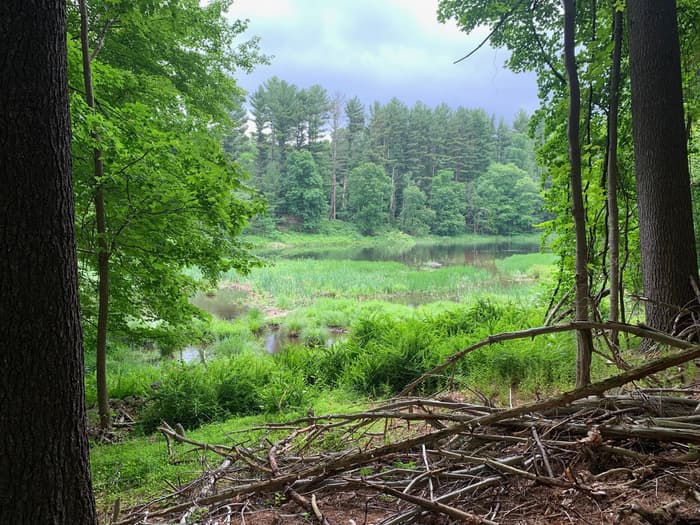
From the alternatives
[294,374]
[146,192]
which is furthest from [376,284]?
[146,192]

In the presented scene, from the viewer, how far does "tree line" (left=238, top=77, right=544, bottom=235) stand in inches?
2055

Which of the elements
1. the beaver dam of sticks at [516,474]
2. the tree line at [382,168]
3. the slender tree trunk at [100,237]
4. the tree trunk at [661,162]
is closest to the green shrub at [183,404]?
the slender tree trunk at [100,237]

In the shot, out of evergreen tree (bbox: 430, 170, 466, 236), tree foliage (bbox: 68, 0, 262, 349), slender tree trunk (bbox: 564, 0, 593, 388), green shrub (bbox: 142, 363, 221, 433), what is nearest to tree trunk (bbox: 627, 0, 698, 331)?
slender tree trunk (bbox: 564, 0, 593, 388)

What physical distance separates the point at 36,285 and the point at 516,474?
196 cm

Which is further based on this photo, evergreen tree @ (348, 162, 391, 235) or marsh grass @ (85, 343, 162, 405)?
evergreen tree @ (348, 162, 391, 235)

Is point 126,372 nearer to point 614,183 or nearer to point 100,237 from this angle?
point 100,237

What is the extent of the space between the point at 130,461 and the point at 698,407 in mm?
4234

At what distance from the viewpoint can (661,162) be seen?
4.35m

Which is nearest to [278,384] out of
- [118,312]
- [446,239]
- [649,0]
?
[118,312]

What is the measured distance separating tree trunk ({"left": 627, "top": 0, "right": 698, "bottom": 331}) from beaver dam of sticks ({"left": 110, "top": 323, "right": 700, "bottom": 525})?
230 centimetres

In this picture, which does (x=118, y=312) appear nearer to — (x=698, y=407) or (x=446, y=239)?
(x=698, y=407)

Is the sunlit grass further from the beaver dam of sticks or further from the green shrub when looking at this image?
the beaver dam of sticks

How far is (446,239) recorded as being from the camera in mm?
52531

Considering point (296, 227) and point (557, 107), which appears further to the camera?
point (296, 227)
